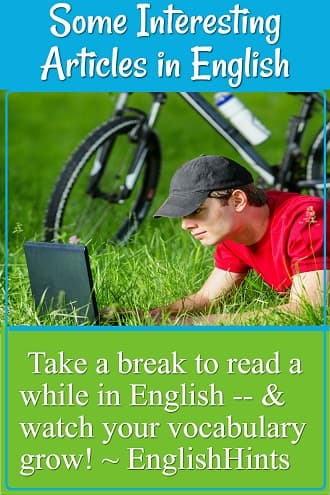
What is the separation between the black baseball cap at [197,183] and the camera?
12.3ft

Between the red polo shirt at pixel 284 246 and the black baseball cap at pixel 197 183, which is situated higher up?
the black baseball cap at pixel 197 183

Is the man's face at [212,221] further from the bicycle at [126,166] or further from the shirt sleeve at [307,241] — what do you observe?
the bicycle at [126,166]

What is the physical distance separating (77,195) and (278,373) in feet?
8.00

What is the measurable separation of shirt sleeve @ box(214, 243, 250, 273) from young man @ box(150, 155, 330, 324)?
0.09 metres

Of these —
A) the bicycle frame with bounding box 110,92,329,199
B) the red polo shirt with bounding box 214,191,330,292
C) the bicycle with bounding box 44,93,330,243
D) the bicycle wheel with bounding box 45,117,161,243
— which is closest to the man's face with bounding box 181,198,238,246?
the red polo shirt with bounding box 214,191,330,292

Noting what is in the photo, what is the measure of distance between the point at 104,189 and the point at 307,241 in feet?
5.98

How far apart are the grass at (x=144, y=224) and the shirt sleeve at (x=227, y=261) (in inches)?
3.3

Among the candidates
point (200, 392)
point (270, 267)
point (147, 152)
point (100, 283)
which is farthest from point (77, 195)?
point (200, 392)

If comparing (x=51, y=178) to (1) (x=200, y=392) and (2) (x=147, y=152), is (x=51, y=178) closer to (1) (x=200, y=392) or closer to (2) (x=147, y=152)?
(2) (x=147, y=152)

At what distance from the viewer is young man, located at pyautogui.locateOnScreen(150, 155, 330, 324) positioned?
3.78 m

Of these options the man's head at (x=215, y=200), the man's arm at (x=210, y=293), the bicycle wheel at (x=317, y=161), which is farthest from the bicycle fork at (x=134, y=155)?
the man's head at (x=215, y=200)

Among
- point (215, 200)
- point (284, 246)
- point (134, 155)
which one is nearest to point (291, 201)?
point (284, 246)

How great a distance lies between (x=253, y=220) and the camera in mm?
3926

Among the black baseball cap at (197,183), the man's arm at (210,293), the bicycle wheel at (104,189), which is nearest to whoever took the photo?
the black baseball cap at (197,183)
